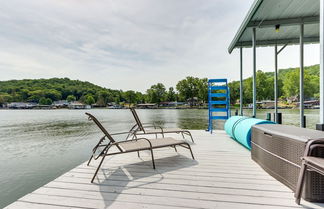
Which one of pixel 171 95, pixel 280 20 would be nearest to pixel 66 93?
pixel 171 95

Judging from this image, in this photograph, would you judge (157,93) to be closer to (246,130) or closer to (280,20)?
(280,20)

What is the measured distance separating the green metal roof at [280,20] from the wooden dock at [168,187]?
3785mm

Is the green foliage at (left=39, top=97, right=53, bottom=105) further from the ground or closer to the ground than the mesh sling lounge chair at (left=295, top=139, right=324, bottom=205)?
further from the ground

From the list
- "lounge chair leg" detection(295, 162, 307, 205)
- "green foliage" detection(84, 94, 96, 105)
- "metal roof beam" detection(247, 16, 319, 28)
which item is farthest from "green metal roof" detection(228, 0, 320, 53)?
"green foliage" detection(84, 94, 96, 105)

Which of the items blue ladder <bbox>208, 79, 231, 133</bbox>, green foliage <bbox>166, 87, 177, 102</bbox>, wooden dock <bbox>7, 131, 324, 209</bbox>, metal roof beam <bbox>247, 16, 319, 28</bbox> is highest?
green foliage <bbox>166, 87, 177, 102</bbox>

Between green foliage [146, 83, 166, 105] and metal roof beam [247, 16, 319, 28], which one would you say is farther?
green foliage [146, 83, 166, 105]

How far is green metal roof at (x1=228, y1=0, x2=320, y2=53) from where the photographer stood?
4164mm

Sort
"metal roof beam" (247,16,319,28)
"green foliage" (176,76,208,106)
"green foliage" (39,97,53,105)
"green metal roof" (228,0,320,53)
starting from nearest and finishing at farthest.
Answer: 1. "green metal roof" (228,0,320,53)
2. "metal roof beam" (247,16,319,28)
3. "green foliage" (176,76,208,106)
4. "green foliage" (39,97,53,105)

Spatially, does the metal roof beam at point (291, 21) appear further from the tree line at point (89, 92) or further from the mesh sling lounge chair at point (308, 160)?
the tree line at point (89, 92)

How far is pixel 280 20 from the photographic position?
4.91 meters

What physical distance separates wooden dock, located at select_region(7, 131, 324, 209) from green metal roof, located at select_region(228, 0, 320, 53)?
379cm

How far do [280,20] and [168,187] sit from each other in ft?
18.8

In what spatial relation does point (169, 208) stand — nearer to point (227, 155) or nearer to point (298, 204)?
point (298, 204)

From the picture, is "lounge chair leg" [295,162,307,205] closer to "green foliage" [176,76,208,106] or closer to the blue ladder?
the blue ladder
